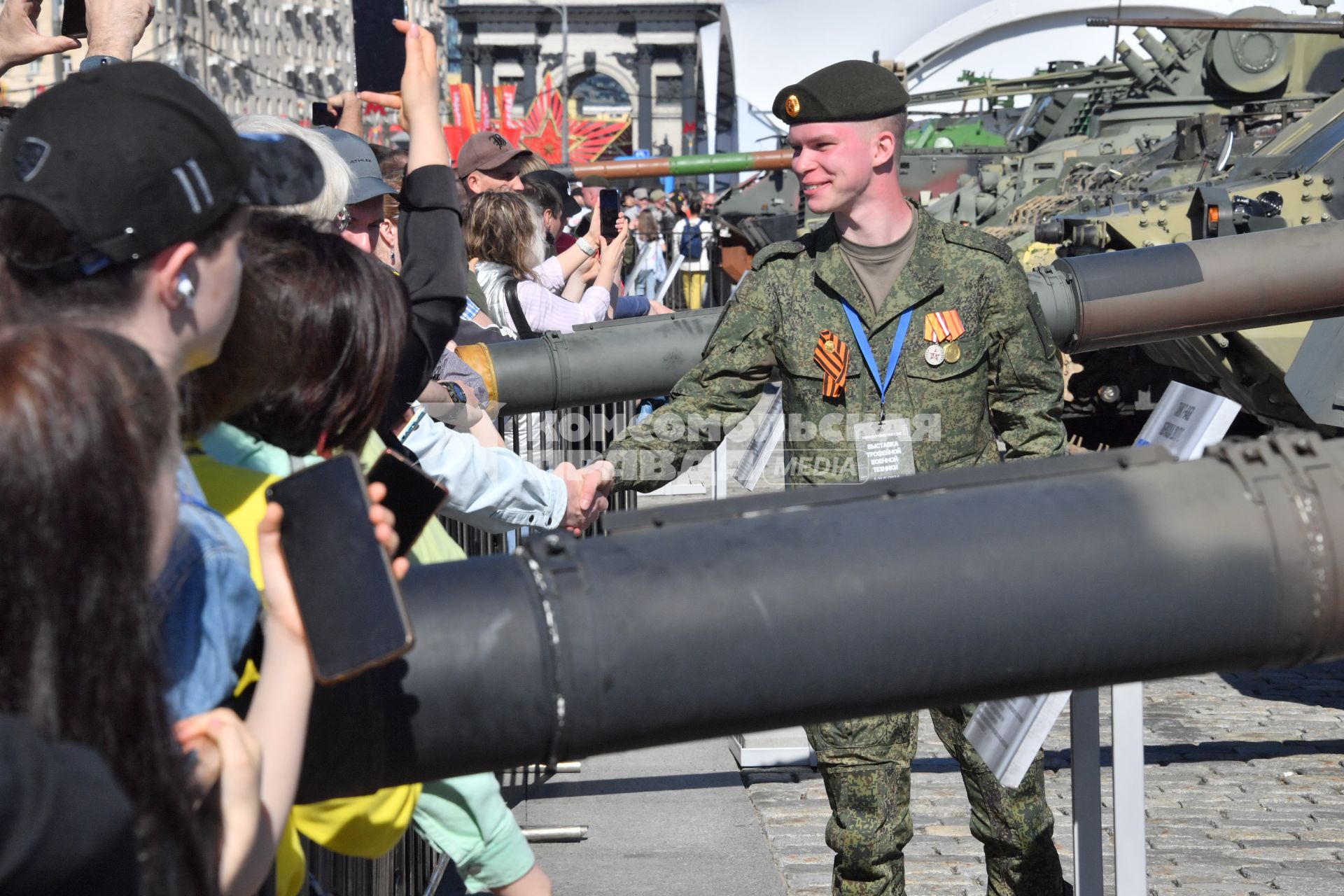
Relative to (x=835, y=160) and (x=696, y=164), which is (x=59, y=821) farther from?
(x=696, y=164)

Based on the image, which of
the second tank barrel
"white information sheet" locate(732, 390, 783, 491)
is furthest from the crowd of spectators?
the second tank barrel

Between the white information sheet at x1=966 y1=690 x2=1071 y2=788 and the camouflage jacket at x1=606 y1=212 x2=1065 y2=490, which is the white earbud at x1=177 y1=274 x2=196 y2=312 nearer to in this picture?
the white information sheet at x1=966 y1=690 x2=1071 y2=788

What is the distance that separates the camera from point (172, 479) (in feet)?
4.36

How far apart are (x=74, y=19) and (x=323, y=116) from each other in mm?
984

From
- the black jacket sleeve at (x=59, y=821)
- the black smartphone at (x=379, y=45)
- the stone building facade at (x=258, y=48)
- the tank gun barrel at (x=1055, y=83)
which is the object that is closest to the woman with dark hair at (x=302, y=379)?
the black jacket sleeve at (x=59, y=821)

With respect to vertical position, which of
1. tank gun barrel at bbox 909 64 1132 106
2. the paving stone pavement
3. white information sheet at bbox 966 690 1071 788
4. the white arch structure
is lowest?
the paving stone pavement

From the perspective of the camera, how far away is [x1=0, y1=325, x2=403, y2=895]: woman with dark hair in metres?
1.16

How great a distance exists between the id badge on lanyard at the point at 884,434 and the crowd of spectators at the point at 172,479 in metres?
1.43

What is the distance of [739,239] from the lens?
21.5 metres

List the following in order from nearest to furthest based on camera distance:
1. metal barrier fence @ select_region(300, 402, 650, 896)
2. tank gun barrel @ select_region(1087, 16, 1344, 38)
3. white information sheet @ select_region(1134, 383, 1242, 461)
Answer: metal barrier fence @ select_region(300, 402, 650, 896)
white information sheet @ select_region(1134, 383, 1242, 461)
tank gun barrel @ select_region(1087, 16, 1344, 38)

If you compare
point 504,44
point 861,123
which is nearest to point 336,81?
point 504,44

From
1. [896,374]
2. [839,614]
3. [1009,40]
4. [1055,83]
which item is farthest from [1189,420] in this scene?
[1009,40]

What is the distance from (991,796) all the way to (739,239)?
59.5 feet

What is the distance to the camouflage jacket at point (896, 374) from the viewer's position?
3.76m
